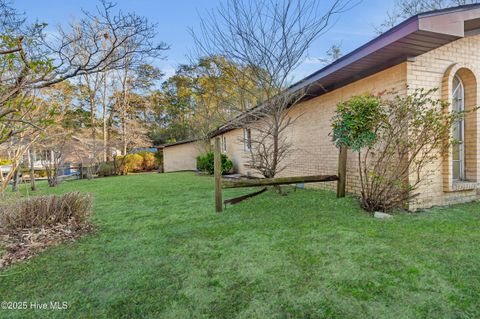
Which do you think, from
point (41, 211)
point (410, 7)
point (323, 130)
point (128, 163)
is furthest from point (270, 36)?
point (128, 163)

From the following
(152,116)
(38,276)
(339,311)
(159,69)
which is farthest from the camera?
(152,116)

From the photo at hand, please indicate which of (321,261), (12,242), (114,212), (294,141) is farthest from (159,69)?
(321,261)

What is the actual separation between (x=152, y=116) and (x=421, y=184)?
27.6m

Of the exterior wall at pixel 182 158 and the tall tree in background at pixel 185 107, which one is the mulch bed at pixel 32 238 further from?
the exterior wall at pixel 182 158

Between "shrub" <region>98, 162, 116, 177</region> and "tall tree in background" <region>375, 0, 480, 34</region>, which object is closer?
"tall tree in background" <region>375, 0, 480, 34</region>

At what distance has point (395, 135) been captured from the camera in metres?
4.22

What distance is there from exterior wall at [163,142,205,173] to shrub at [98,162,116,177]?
12.9ft

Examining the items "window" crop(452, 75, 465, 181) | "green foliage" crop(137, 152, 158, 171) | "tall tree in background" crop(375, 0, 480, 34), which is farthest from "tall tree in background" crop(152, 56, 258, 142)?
"window" crop(452, 75, 465, 181)

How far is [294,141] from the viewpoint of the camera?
8.22 metres

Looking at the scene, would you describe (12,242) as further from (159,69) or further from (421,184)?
(159,69)

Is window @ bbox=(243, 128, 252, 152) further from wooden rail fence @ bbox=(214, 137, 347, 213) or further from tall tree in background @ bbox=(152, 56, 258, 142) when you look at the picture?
tall tree in background @ bbox=(152, 56, 258, 142)

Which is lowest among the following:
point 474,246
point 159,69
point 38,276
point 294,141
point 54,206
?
point 38,276

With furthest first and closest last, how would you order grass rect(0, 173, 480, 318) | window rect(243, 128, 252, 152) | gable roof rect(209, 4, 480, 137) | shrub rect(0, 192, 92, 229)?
window rect(243, 128, 252, 152), gable roof rect(209, 4, 480, 137), shrub rect(0, 192, 92, 229), grass rect(0, 173, 480, 318)

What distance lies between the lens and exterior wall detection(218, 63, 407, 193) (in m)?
4.90
